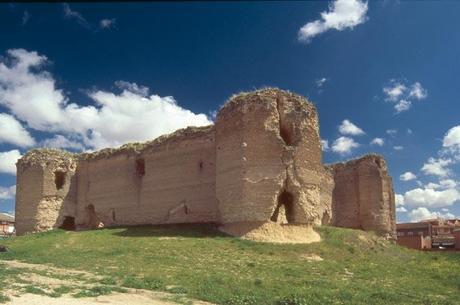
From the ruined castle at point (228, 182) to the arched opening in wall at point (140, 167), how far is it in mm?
71

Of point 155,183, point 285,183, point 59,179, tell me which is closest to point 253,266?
point 285,183

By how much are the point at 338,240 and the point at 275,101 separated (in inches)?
283

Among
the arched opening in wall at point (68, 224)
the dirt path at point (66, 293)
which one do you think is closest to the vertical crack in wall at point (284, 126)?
the dirt path at point (66, 293)

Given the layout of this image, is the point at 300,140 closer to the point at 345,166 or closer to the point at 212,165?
the point at 212,165

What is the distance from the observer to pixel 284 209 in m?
22.4

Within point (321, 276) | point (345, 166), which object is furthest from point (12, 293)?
point (345, 166)

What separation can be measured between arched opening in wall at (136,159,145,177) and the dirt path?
14.7 meters

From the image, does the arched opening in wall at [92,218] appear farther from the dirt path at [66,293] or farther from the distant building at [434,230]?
the distant building at [434,230]

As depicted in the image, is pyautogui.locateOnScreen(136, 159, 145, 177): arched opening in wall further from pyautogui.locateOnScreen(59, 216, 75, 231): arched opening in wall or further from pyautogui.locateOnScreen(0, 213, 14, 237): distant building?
pyautogui.locateOnScreen(0, 213, 14, 237): distant building

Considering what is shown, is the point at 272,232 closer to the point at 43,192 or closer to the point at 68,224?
the point at 43,192

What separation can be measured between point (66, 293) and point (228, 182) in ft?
39.1

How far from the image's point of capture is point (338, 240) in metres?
21.8

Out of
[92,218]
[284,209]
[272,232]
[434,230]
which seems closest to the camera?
[272,232]

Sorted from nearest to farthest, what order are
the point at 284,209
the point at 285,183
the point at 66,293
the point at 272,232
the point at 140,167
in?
the point at 66,293 → the point at 272,232 → the point at 285,183 → the point at 284,209 → the point at 140,167
